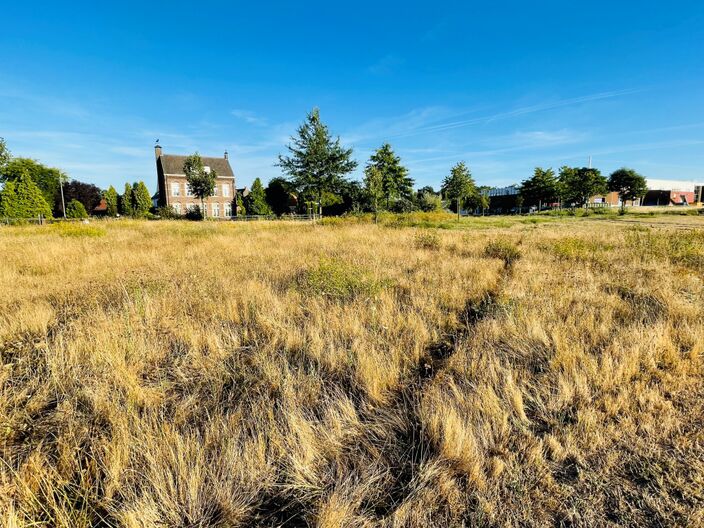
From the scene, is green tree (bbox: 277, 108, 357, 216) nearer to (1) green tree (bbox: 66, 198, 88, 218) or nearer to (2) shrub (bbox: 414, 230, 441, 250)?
A: (2) shrub (bbox: 414, 230, 441, 250)

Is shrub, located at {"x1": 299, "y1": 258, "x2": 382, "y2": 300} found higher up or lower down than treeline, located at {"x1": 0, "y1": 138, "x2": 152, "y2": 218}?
lower down

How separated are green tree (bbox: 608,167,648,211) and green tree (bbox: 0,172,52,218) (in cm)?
7352

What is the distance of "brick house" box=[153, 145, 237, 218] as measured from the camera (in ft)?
163

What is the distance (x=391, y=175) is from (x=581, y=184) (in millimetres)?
29484

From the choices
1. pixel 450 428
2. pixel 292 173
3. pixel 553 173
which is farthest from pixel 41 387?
pixel 553 173

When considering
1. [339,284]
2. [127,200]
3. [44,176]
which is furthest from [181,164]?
[339,284]

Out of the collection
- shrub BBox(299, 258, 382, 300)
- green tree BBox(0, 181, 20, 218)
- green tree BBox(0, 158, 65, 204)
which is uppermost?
green tree BBox(0, 158, 65, 204)

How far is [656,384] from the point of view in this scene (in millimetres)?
2797

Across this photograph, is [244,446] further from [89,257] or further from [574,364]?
[89,257]

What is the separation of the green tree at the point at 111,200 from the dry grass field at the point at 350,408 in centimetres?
5812

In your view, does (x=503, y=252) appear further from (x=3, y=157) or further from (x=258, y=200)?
(x=3, y=157)

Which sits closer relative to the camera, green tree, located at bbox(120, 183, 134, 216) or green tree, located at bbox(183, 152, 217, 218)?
green tree, located at bbox(183, 152, 217, 218)

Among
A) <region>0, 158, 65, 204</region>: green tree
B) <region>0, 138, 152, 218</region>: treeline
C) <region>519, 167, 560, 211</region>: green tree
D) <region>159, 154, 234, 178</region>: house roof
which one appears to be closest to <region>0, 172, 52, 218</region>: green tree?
<region>0, 138, 152, 218</region>: treeline

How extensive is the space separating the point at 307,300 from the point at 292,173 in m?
28.7
